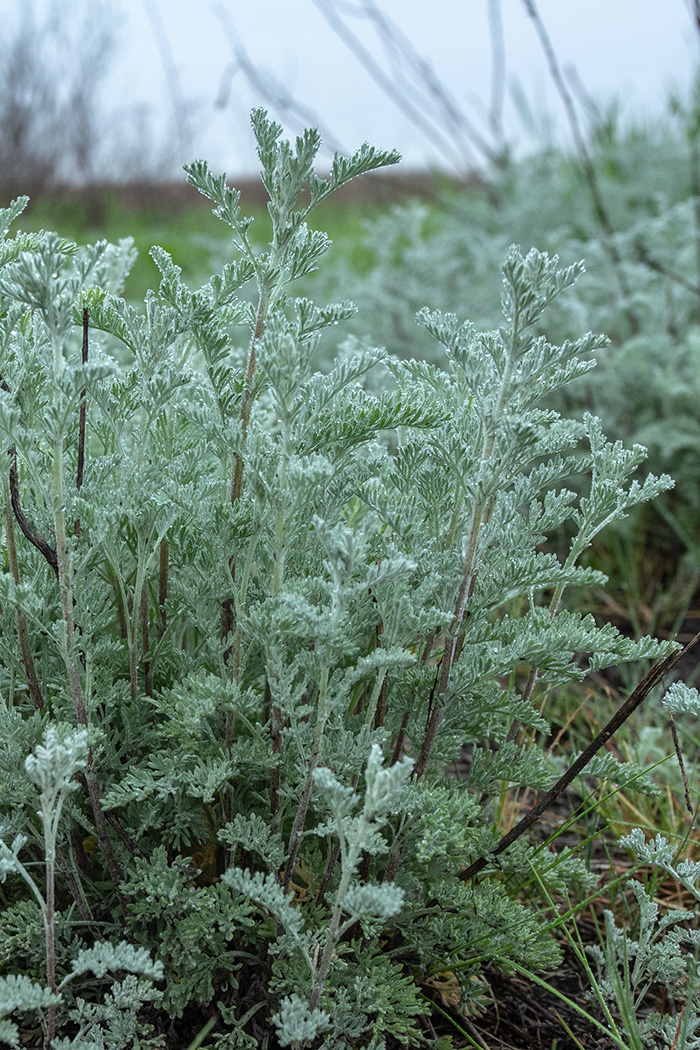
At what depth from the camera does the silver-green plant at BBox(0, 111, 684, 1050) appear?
1280 millimetres

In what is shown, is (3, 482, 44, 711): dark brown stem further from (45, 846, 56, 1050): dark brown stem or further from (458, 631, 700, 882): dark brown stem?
(458, 631, 700, 882): dark brown stem

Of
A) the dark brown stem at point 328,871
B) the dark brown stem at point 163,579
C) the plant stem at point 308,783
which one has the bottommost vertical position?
the dark brown stem at point 328,871

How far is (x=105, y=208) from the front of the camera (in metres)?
12.1

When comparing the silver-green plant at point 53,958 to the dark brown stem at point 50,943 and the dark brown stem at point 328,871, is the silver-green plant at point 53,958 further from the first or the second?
the dark brown stem at point 328,871

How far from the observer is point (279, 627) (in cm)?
127

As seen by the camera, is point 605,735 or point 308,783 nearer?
point 308,783

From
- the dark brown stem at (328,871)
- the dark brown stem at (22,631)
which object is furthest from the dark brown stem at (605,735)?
the dark brown stem at (22,631)

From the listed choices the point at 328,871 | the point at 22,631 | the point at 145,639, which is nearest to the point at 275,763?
the point at 328,871

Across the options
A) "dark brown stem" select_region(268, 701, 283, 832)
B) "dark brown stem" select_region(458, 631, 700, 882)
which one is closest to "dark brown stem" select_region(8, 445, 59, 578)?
"dark brown stem" select_region(268, 701, 283, 832)

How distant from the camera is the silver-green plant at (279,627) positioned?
128cm

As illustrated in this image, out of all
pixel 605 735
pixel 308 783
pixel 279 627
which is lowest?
pixel 308 783

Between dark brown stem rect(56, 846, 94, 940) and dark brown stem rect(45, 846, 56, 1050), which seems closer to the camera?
dark brown stem rect(45, 846, 56, 1050)

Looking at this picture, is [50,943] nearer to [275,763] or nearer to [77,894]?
[77,894]

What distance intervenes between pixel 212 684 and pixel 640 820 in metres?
1.34
